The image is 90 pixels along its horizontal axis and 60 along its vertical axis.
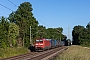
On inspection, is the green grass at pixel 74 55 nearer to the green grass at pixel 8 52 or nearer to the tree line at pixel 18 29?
the green grass at pixel 8 52

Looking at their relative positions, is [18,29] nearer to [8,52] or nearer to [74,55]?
[8,52]

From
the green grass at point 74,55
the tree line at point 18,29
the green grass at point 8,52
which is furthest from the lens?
the tree line at point 18,29

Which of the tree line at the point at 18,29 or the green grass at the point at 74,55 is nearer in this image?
the green grass at the point at 74,55

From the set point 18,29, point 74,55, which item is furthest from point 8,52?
point 18,29

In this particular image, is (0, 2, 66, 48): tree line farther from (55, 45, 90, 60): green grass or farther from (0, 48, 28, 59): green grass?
(55, 45, 90, 60): green grass

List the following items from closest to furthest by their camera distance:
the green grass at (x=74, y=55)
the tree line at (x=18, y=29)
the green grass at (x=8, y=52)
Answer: the green grass at (x=74, y=55)
the green grass at (x=8, y=52)
the tree line at (x=18, y=29)

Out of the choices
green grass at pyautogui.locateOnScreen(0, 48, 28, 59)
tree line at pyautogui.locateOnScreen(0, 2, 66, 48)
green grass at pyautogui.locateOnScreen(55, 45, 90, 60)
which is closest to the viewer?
green grass at pyautogui.locateOnScreen(55, 45, 90, 60)

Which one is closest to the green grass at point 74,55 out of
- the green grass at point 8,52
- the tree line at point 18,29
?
the green grass at point 8,52

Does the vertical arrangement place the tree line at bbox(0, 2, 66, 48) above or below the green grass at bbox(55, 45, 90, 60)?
above

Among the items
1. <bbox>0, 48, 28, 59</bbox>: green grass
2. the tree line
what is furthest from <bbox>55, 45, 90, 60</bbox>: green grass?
the tree line

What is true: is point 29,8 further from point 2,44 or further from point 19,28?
point 2,44

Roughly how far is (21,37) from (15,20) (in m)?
18.4

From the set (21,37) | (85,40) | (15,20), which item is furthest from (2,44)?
(85,40)

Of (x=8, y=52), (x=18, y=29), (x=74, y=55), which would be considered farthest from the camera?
(x=18, y=29)
